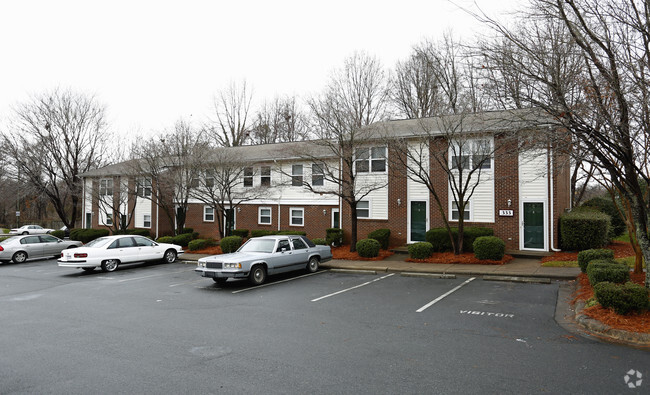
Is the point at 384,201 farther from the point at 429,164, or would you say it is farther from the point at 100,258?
the point at 100,258

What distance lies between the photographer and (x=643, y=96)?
702 centimetres

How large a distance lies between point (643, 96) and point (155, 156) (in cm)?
2288

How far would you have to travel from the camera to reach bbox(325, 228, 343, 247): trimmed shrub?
68.8 ft

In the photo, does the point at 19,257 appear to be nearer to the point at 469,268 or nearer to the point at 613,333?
the point at 469,268

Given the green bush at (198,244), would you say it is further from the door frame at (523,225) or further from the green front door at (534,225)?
the green front door at (534,225)

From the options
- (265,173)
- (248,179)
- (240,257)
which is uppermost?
(265,173)

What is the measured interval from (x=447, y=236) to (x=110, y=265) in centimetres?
1444

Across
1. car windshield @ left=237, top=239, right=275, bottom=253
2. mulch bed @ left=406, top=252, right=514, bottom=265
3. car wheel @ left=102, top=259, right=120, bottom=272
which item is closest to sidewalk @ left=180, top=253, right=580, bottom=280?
mulch bed @ left=406, top=252, right=514, bottom=265

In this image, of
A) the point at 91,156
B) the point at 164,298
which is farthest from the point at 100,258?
the point at 91,156

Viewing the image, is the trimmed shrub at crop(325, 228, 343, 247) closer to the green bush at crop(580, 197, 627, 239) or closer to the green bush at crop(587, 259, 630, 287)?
the green bush at crop(587, 259, 630, 287)

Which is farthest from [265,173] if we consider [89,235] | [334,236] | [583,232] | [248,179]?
[583,232]

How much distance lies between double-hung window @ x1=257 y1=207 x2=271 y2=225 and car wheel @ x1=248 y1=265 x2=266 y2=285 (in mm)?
12569

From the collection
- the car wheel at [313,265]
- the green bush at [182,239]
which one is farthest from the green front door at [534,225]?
the green bush at [182,239]

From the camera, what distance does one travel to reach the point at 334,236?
21.0m
